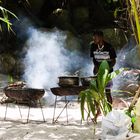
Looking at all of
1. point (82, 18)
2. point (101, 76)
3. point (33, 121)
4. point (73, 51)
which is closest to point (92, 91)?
point (101, 76)

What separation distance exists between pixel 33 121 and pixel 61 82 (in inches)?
36.1

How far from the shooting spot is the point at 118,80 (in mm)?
12891

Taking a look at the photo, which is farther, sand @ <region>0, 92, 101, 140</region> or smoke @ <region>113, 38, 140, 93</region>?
smoke @ <region>113, 38, 140, 93</region>

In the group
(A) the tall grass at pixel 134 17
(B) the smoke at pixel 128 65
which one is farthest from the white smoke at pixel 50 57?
(A) the tall grass at pixel 134 17

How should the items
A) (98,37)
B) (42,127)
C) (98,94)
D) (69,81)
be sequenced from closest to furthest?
1. (98,94)
2. (42,127)
3. (69,81)
4. (98,37)

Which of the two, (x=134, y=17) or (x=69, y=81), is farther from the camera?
(x=69, y=81)

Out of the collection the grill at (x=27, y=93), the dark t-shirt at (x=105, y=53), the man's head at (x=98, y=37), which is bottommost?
the grill at (x=27, y=93)

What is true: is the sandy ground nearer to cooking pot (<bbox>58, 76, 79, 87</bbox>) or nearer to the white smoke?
cooking pot (<bbox>58, 76, 79, 87</bbox>)

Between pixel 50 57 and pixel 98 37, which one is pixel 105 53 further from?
pixel 50 57

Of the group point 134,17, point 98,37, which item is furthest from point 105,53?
point 134,17

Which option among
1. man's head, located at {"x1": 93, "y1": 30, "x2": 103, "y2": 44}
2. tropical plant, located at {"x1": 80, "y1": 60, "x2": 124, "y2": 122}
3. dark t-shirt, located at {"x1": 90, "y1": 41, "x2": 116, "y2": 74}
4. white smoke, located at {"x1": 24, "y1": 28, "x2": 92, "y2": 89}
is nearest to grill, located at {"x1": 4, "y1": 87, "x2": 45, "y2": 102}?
dark t-shirt, located at {"x1": 90, "y1": 41, "x2": 116, "y2": 74}

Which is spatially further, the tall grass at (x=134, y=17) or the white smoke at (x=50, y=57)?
the white smoke at (x=50, y=57)

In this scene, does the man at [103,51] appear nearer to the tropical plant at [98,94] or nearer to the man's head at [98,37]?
the man's head at [98,37]

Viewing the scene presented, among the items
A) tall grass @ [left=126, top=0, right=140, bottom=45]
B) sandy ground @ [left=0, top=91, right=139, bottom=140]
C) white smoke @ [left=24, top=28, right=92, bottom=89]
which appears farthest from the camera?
white smoke @ [left=24, top=28, right=92, bottom=89]
